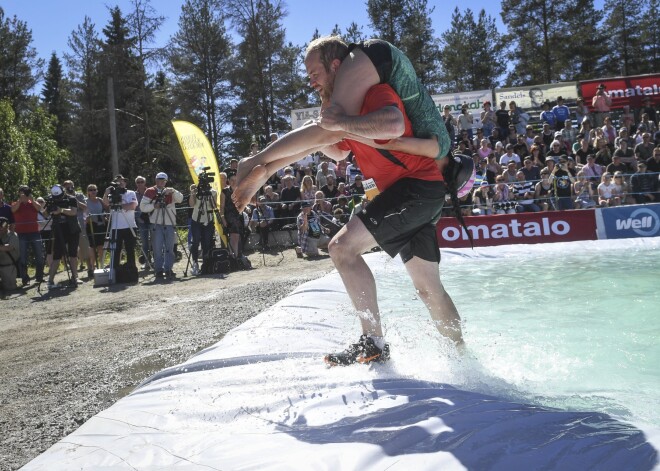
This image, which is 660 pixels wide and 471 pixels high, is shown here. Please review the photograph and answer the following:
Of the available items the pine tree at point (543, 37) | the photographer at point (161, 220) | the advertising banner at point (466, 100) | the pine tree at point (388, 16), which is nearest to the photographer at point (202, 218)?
the photographer at point (161, 220)

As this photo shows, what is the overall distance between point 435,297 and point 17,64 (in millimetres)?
36778

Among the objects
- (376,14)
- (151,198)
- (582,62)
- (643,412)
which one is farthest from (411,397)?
(582,62)

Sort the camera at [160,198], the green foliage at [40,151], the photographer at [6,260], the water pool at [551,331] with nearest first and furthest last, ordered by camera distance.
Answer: the water pool at [551,331] → the camera at [160,198] → the photographer at [6,260] → the green foliage at [40,151]

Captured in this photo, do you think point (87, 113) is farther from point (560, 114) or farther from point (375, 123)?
point (375, 123)

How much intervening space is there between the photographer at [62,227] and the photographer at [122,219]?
514 millimetres

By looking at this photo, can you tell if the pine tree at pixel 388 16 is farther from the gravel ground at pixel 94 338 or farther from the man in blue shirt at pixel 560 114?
the gravel ground at pixel 94 338

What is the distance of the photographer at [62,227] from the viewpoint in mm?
8594

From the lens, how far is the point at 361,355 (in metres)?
2.81

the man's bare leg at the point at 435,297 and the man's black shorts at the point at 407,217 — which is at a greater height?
the man's black shorts at the point at 407,217

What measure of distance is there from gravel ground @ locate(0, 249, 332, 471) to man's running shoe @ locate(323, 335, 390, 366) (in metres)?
1.28

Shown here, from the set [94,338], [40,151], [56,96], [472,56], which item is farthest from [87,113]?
[94,338]

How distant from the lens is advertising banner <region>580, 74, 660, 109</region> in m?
15.8

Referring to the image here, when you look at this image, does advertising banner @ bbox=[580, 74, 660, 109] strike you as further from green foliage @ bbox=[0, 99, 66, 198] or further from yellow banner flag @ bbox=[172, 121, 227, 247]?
green foliage @ bbox=[0, 99, 66, 198]

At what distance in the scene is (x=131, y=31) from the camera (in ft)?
88.9
